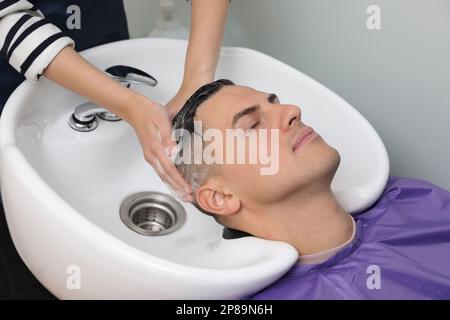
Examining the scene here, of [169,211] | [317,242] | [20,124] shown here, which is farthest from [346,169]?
[20,124]

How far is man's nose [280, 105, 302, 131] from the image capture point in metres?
1.00

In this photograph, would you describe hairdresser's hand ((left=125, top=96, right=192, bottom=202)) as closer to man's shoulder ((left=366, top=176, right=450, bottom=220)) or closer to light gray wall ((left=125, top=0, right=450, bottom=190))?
man's shoulder ((left=366, top=176, right=450, bottom=220))

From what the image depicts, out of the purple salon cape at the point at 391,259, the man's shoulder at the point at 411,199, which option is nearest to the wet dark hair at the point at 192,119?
the purple salon cape at the point at 391,259

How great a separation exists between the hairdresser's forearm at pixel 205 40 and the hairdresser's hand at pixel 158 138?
0.48ft

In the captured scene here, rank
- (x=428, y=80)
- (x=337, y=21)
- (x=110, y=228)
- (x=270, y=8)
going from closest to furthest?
(x=110, y=228), (x=428, y=80), (x=337, y=21), (x=270, y=8)

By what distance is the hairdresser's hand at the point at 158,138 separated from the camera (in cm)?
104

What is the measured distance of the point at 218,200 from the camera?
103cm

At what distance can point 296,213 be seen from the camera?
101 centimetres

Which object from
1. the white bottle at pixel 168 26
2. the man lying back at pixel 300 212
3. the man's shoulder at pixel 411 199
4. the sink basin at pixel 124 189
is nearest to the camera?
the sink basin at pixel 124 189

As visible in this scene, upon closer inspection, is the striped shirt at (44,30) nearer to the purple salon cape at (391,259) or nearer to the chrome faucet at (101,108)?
the chrome faucet at (101,108)

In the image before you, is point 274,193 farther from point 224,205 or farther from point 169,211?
point 169,211

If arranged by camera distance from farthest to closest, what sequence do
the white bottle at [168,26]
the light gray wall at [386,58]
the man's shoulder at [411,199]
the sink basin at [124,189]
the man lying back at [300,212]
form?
the white bottle at [168,26], the light gray wall at [386,58], the man's shoulder at [411,199], the man lying back at [300,212], the sink basin at [124,189]

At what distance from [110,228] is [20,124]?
0.25 metres

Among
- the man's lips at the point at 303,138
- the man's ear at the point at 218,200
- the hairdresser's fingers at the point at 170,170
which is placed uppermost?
the man's lips at the point at 303,138
